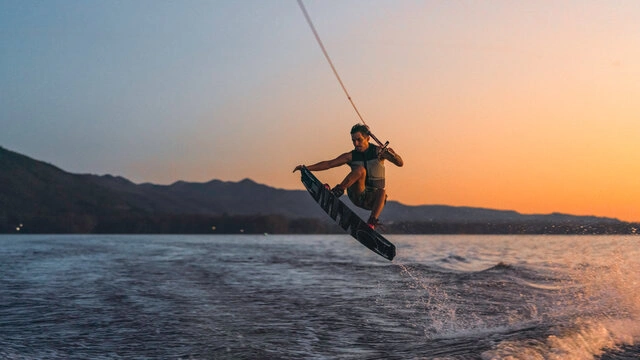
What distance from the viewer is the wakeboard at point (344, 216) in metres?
13.6

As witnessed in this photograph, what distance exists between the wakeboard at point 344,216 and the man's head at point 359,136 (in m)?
1.29

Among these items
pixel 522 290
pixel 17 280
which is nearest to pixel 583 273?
pixel 522 290

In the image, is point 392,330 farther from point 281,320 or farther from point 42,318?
point 42,318

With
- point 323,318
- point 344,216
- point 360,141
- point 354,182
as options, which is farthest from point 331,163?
point 323,318

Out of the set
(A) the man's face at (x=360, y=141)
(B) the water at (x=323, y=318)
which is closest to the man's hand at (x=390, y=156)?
(A) the man's face at (x=360, y=141)

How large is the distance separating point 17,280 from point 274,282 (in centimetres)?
1508

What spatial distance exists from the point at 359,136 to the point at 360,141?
11 centimetres

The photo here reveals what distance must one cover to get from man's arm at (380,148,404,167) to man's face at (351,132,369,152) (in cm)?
42

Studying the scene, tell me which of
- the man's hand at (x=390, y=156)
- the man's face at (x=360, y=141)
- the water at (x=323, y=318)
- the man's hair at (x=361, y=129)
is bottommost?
the water at (x=323, y=318)

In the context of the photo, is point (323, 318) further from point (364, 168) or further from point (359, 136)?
point (359, 136)

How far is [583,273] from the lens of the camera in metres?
39.4

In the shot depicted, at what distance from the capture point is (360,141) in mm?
12891

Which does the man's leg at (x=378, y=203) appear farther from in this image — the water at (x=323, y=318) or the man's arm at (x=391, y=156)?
the water at (x=323, y=318)

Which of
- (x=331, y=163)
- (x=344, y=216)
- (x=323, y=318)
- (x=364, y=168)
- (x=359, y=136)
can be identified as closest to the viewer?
(x=359, y=136)
